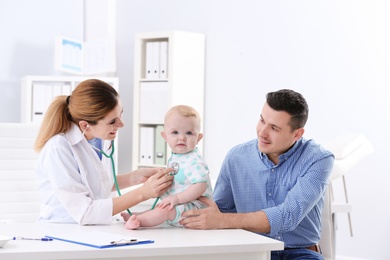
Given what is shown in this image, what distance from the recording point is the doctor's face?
2377 mm

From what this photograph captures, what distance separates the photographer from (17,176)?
9.70 ft

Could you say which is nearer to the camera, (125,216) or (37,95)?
(125,216)

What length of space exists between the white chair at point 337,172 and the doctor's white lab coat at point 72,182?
895 mm

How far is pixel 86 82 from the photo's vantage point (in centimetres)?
238

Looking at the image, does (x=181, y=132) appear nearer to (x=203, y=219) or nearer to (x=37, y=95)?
(x=203, y=219)

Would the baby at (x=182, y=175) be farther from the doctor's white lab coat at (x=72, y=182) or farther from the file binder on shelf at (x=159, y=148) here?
the file binder on shelf at (x=159, y=148)

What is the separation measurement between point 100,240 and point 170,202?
0.40m

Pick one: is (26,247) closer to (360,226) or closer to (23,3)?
(360,226)

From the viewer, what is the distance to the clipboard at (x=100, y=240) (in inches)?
70.8

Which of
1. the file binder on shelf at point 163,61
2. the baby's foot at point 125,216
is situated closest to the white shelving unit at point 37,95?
the file binder on shelf at point 163,61

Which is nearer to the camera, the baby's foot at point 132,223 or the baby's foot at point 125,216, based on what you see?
the baby's foot at point 132,223

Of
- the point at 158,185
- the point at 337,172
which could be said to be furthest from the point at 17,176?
the point at 337,172

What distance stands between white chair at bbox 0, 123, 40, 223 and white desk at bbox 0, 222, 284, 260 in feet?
2.54

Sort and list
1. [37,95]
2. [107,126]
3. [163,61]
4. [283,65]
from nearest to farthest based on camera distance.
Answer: [107,126]
[283,65]
[163,61]
[37,95]
